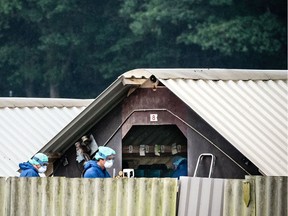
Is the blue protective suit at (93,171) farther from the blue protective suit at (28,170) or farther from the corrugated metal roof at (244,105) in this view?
the corrugated metal roof at (244,105)

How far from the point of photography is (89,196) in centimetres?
1795

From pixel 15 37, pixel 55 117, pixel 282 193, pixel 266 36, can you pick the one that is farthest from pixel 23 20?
pixel 282 193

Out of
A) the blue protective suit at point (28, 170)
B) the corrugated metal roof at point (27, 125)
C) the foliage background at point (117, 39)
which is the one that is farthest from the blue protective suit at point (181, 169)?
the foliage background at point (117, 39)

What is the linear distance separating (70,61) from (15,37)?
89.3 inches

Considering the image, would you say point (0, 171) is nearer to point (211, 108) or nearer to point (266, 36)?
point (211, 108)

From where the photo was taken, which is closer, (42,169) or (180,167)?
(42,169)

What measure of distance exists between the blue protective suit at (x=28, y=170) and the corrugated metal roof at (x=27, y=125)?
2224mm

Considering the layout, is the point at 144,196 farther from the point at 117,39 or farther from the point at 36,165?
the point at 117,39

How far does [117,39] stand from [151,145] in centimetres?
3275

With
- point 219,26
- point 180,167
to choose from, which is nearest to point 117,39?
point 219,26

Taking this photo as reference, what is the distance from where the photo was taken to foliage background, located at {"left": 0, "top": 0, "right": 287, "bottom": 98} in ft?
173

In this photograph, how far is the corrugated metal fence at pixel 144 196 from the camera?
16.2 meters

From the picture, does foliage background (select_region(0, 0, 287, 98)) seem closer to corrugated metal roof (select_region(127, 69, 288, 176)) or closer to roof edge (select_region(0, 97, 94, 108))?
roof edge (select_region(0, 97, 94, 108))

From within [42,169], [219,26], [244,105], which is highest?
[219,26]
